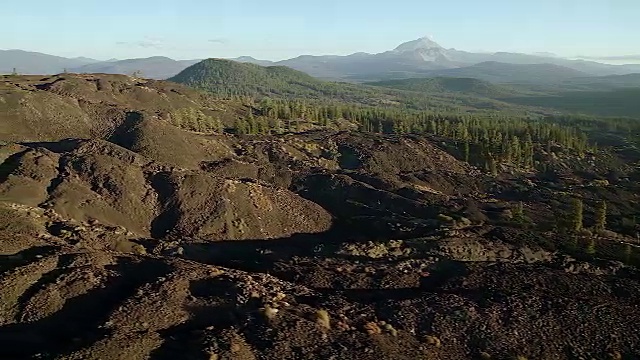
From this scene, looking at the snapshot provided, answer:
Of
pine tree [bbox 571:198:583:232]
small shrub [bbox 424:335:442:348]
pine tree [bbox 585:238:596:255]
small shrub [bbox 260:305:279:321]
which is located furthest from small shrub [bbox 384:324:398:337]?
pine tree [bbox 571:198:583:232]

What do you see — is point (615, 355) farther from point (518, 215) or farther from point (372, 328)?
point (518, 215)

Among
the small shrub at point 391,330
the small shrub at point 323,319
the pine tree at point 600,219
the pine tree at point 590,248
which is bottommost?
the pine tree at point 600,219

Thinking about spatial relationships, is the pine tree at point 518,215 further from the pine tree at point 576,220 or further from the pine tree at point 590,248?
the pine tree at point 590,248

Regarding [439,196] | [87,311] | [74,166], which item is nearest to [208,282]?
[87,311]

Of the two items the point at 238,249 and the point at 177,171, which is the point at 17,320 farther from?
the point at 177,171

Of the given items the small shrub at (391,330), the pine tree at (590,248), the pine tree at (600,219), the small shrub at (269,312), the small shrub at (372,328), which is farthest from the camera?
the pine tree at (600,219)

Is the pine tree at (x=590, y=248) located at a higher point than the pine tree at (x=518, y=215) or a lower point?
higher

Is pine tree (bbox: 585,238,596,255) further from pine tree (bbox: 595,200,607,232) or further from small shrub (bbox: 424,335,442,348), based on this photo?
small shrub (bbox: 424,335,442,348)

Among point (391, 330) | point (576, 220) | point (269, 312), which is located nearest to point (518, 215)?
point (576, 220)

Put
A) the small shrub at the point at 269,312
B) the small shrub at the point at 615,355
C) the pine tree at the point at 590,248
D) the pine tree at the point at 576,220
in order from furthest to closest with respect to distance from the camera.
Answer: the pine tree at the point at 576,220 → the pine tree at the point at 590,248 → the small shrub at the point at 269,312 → the small shrub at the point at 615,355

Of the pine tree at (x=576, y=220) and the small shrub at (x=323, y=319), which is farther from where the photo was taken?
the pine tree at (x=576, y=220)

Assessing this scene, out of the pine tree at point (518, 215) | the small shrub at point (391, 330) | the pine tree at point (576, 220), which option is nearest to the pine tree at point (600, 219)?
the pine tree at point (576, 220)
